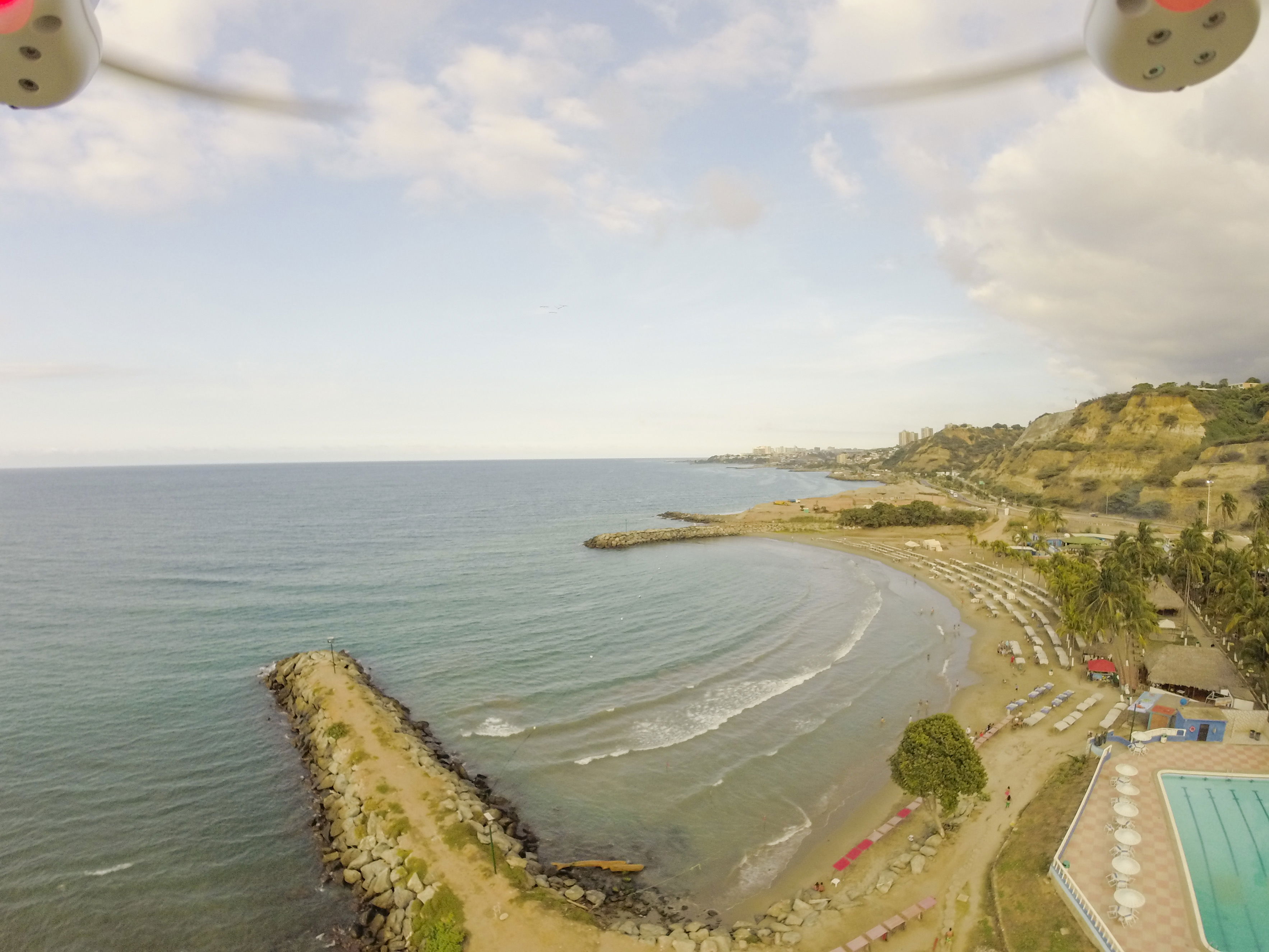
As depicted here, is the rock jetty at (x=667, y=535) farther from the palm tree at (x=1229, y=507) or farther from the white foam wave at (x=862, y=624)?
the palm tree at (x=1229, y=507)

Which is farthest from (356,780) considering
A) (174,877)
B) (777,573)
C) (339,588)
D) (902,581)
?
(902,581)

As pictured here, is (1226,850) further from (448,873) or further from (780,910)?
(448,873)

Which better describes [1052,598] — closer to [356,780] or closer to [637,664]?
[637,664]

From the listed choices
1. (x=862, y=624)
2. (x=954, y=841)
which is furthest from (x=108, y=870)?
(x=862, y=624)

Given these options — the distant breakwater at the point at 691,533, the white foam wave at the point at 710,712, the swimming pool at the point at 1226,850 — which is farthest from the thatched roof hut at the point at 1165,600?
the distant breakwater at the point at 691,533

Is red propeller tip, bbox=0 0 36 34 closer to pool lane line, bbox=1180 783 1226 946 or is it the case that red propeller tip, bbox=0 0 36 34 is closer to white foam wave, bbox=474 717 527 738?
pool lane line, bbox=1180 783 1226 946

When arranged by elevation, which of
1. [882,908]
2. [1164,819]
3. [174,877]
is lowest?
[174,877]
